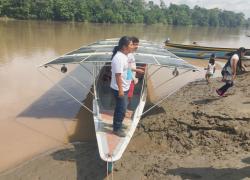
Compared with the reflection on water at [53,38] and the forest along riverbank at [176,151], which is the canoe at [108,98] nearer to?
the forest along riverbank at [176,151]

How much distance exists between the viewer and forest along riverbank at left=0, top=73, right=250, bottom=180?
509cm

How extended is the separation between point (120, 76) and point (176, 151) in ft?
6.92

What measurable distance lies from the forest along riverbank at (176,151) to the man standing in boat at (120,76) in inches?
28.9

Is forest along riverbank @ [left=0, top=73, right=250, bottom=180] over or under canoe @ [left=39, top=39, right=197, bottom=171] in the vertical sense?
under

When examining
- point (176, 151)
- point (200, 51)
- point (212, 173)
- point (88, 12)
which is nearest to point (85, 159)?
point (176, 151)

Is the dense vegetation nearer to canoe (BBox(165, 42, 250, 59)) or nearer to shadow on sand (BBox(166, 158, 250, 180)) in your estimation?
canoe (BBox(165, 42, 250, 59))

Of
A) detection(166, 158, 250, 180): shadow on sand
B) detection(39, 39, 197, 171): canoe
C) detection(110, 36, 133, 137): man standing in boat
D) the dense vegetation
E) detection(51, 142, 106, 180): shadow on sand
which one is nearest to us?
detection(166, 158, 250, 180): shadow on sand

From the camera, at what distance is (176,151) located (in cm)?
606

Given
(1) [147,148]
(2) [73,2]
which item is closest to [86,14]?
(2) [73,2]

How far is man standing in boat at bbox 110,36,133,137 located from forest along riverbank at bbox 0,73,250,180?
0.73 metres

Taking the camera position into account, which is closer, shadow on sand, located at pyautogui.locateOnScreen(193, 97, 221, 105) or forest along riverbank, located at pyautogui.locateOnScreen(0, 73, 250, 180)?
forest along riverbank, located at pyautogui.locateOnScreen(0, 73, 250, 180)

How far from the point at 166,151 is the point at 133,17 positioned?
72.5 m

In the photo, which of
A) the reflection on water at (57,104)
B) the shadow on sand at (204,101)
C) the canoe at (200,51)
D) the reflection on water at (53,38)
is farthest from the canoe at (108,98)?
the canoe at (200,51)

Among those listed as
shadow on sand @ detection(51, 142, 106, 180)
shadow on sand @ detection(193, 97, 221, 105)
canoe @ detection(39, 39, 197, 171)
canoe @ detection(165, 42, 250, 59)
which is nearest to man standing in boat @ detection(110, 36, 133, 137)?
canoe @ detection(39, 39, 197, 171)
